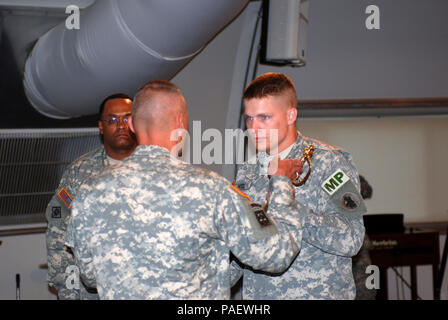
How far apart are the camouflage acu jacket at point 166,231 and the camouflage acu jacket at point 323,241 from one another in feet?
0.82

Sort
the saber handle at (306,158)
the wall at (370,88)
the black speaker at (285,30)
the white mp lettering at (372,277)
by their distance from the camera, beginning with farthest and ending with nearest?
the wall at (370,88), the white mp lettering at (372,277), the black speaker at (285,30), the saber handle at (306,158)

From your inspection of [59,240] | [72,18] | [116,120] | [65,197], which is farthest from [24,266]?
[72,18]

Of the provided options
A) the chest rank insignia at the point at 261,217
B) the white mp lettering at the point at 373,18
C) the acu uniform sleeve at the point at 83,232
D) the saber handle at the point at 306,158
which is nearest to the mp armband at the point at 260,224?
the chest rank insignia at the point at 261,217

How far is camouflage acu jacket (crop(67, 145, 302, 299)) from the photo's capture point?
4.39 feet

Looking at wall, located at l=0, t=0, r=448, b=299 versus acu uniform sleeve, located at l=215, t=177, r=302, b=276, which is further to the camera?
wall, located at l=0, t=0, r=448, b=299

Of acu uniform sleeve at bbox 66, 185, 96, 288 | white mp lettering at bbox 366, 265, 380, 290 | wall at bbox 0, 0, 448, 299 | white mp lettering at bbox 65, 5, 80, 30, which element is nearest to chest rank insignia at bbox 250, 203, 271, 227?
acu uniform sleeve at bbox 66, 185, 96, 288

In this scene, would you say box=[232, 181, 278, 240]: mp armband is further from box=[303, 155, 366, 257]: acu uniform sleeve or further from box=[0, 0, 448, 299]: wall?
box=[0, 0, 448, 299]: wall

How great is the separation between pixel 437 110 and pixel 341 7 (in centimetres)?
131

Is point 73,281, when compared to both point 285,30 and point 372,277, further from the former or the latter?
point 372,277

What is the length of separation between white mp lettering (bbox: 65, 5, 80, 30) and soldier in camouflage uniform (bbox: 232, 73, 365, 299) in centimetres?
128

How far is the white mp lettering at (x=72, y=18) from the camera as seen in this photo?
2.60 metres

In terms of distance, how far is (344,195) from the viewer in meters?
1.66

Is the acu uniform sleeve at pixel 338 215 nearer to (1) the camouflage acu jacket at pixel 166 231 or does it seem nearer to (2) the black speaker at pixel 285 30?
(1) the camouflage acu jacket at pixel 166 231

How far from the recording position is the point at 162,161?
143cm
